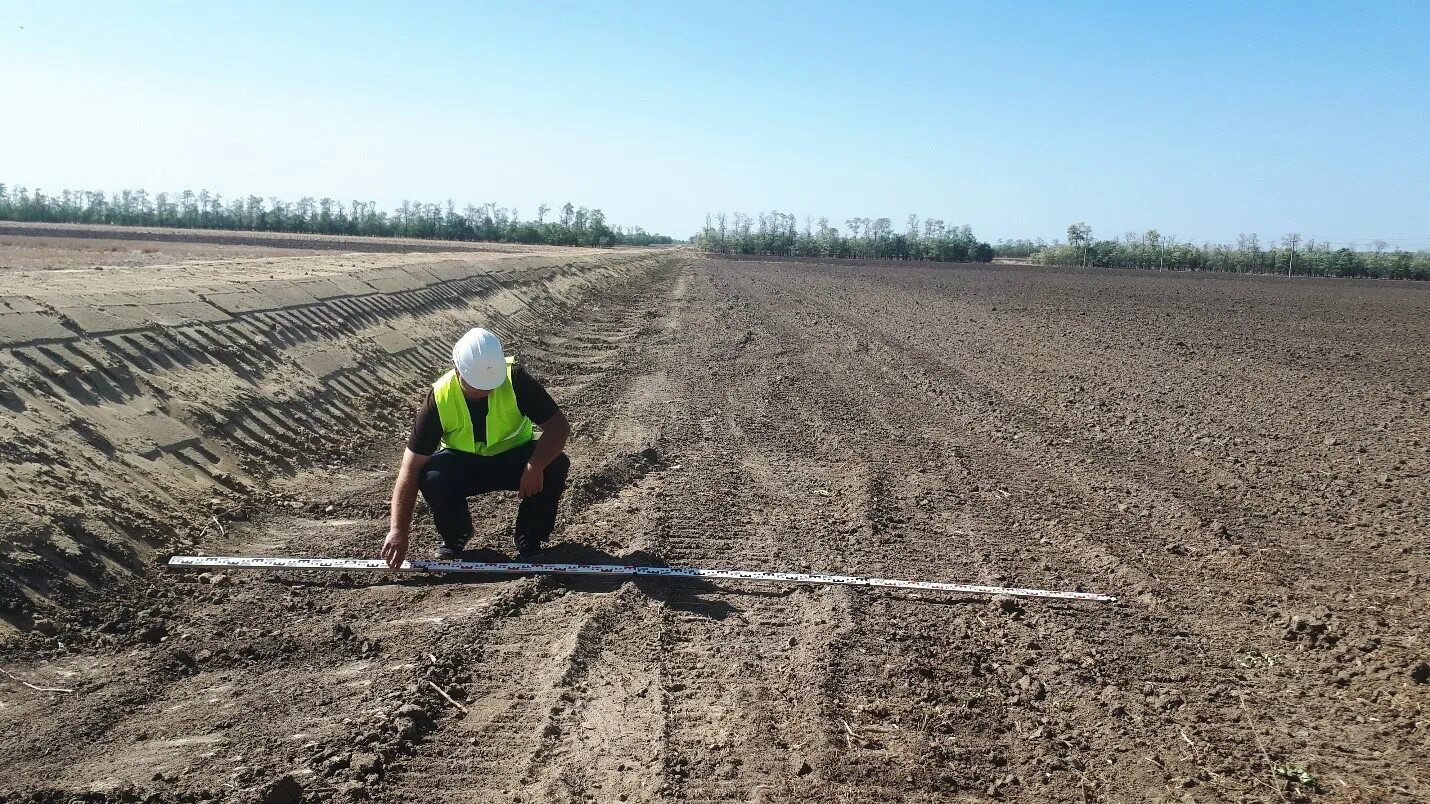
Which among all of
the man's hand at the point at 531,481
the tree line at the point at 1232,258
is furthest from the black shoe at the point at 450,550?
the tree line at the point at 1232,258

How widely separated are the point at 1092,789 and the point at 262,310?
32.4 feet

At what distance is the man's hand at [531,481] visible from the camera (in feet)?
18.5

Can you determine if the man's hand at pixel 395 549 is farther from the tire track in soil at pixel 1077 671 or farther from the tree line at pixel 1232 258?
the tree line at pixel 1232 258

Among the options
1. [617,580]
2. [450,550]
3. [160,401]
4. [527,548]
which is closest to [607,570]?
[617,580]

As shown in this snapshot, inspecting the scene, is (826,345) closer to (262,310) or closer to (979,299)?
(262,310)

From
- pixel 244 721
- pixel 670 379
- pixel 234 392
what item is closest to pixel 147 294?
pixel 234 392

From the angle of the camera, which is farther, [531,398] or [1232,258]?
[1232,258]

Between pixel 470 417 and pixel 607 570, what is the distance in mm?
1181

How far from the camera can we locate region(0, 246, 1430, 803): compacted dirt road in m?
3.52

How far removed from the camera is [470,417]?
5.77 m

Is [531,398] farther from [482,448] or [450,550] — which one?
[450,550]

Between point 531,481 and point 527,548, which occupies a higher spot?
point 531,481

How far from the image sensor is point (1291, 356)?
17.0 metres

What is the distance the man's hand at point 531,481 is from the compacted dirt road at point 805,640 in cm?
43
